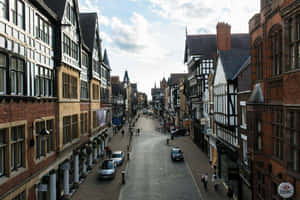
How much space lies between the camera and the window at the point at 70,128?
19828mm

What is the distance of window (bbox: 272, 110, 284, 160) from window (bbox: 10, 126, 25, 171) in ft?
37.8

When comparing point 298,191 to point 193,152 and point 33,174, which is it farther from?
point 193,152

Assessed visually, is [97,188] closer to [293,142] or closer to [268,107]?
[268,107]

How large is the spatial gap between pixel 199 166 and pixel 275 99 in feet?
64.9

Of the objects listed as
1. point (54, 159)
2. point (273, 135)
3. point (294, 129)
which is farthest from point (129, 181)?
point (294, 129)

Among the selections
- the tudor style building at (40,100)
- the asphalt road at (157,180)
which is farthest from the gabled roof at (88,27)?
the asphalt road at (157,180)

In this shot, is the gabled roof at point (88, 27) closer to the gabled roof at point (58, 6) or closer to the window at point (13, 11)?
the gabled roof at point (58, 6)

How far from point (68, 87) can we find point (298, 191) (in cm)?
1659

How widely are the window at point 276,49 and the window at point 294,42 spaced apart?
4.54ft

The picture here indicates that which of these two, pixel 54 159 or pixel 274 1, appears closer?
pixel 274 1

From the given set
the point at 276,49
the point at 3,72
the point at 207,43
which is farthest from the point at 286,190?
the point at 207,43

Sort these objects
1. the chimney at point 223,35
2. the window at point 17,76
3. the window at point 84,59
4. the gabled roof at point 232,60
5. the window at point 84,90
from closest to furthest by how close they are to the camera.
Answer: the window at point 17,76 → the gabled roof at point 232,60 → the window at point 84,90 → the window at point 84,59 → the chimney at point 223,35

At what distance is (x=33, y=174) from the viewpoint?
1391 centimetres

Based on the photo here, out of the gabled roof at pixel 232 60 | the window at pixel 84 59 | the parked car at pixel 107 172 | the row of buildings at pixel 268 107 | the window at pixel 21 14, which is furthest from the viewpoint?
the window at pixel 84 59
